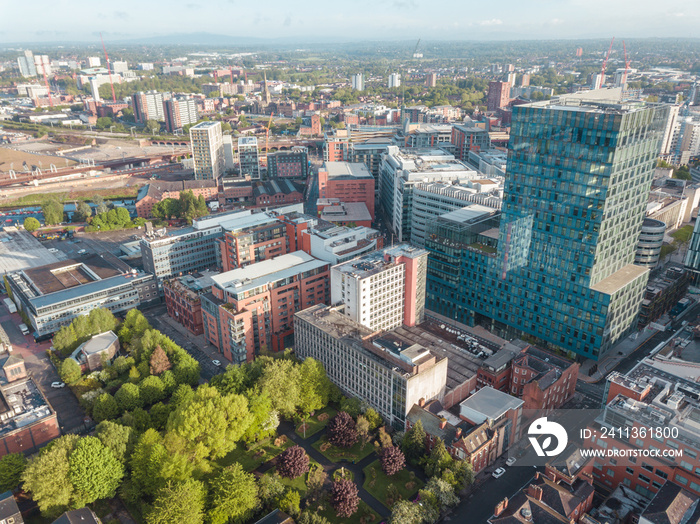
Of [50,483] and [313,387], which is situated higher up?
[50,483]

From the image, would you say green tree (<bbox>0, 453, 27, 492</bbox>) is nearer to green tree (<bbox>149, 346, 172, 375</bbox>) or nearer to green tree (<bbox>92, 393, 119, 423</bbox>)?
green tree (<bbox>92, 393, 119, 423</bbox>)

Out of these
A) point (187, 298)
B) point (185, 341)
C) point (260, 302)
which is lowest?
point (185, 341)

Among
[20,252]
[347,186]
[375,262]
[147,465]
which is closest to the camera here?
[147,465]

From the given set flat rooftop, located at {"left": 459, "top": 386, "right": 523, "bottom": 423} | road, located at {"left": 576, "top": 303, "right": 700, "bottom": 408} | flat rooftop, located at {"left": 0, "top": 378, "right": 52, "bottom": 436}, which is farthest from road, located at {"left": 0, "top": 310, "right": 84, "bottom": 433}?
road, located at {"left": 576, "top": 303, "right": 700, "bottom": 408}

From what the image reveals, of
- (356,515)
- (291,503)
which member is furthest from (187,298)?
(356,515)

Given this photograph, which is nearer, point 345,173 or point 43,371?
point 43,371

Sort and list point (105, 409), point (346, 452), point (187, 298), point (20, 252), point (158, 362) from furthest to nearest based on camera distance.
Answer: point (20, 252) < point (187, 298) < point (158, 362) < point (105, 409) < point (346, 452)

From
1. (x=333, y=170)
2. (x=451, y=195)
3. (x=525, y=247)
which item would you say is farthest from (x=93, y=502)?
(x=333, y=170)

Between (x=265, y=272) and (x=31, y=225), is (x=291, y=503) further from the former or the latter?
(x=31, y=225)

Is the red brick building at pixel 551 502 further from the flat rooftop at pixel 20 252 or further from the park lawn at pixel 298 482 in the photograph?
the flat rooftop at pixel 20 252
